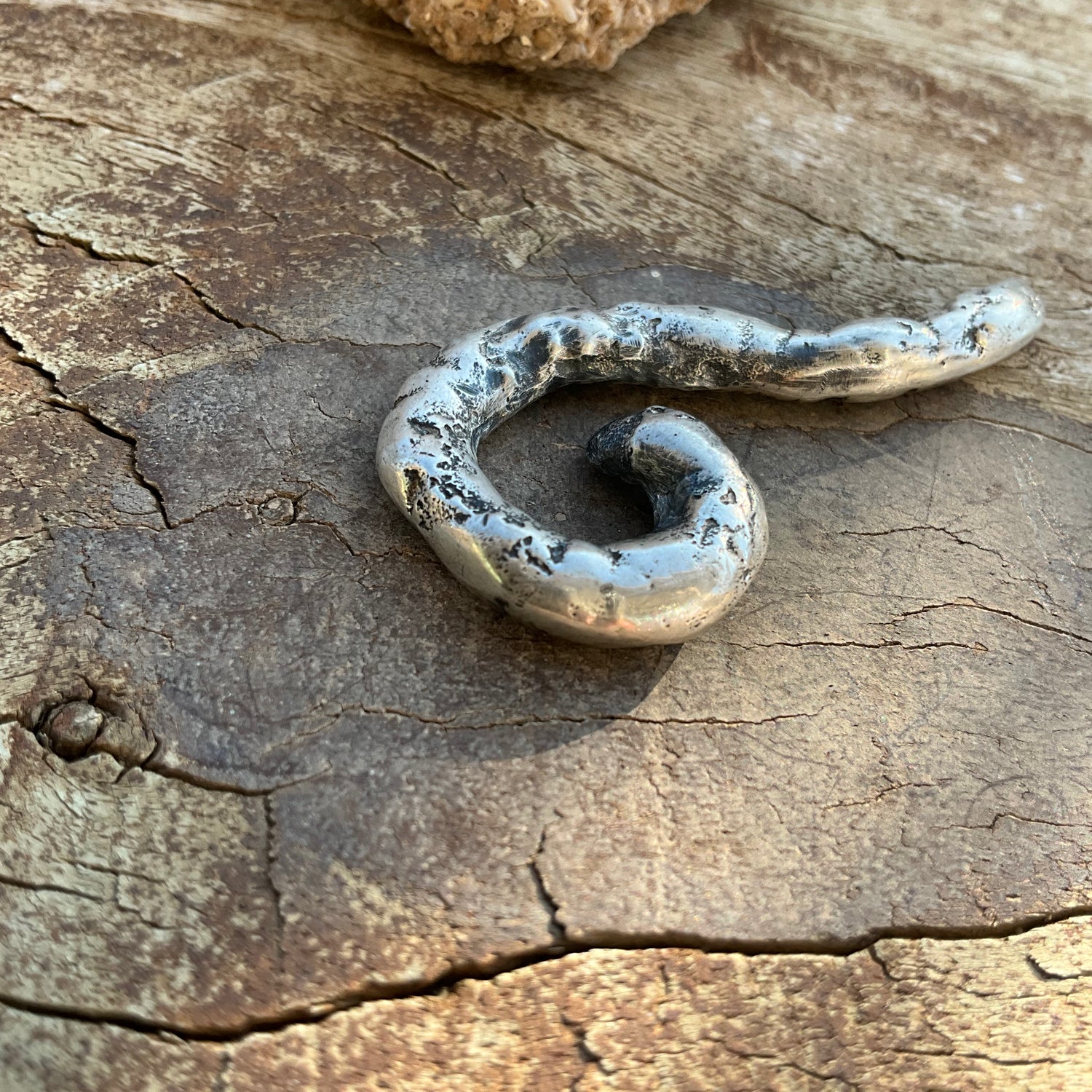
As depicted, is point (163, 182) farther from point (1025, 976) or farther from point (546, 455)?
point (1025, 976)

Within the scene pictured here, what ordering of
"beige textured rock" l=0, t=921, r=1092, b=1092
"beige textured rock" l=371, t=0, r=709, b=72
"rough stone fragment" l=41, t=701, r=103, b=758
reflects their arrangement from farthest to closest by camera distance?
"beige textured rock" l=371, t=0, r=709, b=72 → "rough stone fragment" l=41, t=701, r=103, b=758 → "beige textured rock" l=0, t=921, r=1092, b=1092

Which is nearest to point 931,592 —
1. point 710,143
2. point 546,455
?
point 546,455

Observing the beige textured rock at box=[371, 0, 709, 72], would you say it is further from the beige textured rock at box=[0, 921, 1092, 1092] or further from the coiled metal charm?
the beige textured rock at box=[0, 921, 1092, 1092]

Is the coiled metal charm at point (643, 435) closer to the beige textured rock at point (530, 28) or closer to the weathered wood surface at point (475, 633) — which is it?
the weathered wood surface at point (475, 633)

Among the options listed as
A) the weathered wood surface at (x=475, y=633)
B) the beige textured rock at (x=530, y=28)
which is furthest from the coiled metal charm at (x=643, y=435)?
the beige textured rock at (x=530, y=28)

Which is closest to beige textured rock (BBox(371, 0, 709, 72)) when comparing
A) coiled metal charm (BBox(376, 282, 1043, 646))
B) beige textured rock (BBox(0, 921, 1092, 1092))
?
coiled metal charm (BBox(376, 282, 1043, 646))

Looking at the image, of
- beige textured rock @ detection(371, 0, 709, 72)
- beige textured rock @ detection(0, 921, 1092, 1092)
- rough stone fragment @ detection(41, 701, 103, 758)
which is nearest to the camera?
beige textured rock @ detection(0, 921, 1092, 1092)

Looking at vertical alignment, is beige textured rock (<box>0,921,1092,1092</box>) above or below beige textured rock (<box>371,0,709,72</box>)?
below

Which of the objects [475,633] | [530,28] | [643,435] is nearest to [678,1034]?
[475,633]
